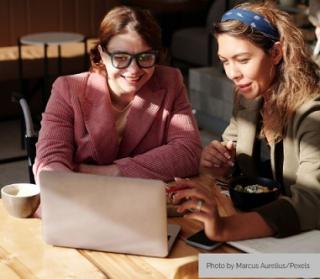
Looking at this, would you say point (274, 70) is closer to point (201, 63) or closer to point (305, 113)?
point (305, 113)

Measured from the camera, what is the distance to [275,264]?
1.46m

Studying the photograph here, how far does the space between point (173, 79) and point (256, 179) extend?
607 millimetres

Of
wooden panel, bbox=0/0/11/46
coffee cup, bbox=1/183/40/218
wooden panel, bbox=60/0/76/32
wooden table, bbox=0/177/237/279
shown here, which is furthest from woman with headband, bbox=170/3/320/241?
wooden panel, bbox=60/0/76/32

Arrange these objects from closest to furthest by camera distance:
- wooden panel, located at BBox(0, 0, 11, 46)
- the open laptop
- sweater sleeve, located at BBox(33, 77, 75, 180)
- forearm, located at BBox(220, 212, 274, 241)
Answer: the open laptop < forearm, located at BBox(220, 212, 274, 241) < sweater sleeve, located at BBox(33, 77, 75, 180) < wooden panel, located at BBox(0, 0, 11, 46)

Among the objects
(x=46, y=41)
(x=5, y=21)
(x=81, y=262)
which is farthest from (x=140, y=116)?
(x=5, y=21)

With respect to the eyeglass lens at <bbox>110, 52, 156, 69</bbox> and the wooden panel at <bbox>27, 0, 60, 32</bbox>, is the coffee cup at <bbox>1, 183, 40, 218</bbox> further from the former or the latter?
the wooden panel at <bbox>27, 0, 60, 32</bbox>

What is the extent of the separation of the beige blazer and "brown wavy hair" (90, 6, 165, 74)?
546mm

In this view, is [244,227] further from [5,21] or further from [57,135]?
[5,21]

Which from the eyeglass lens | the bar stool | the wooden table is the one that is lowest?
the bar stool

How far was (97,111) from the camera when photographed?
231 cm

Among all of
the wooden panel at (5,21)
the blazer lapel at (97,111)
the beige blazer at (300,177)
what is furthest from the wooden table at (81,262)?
the wooden panel at (5,21)

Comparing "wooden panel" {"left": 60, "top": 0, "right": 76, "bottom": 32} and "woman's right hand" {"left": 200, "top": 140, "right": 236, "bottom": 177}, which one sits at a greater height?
"woman's right hand" {"left": 200, "top": 140, "right": 236, "bottom": 177}

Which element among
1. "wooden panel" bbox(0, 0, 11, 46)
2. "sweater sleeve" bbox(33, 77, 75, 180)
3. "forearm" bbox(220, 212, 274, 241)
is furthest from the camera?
"wooden panel" bbox(0, 0, 11, 46)

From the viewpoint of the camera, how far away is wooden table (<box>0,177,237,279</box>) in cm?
162
